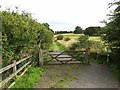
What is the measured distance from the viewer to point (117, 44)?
1397cm

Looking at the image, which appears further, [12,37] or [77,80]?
[77,80]

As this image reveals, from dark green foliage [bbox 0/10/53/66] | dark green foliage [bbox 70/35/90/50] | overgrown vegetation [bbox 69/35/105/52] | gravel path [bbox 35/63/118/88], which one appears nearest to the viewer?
dark green foliage [bbox 0/10/53/66]

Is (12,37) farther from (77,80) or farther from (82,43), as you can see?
(82,43)

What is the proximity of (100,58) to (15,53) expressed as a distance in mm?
9187

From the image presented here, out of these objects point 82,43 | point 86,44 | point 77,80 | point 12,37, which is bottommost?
point 77,80

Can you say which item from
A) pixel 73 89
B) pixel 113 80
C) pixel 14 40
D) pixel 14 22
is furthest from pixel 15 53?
pixel 113 80

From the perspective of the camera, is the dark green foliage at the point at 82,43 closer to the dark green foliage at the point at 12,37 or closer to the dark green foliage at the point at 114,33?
the dark green foliage at the point at 114,33

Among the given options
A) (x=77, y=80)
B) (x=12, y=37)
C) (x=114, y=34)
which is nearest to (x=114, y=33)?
(x=114, y=34)

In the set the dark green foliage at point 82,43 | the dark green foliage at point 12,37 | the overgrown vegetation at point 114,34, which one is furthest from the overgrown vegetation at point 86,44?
the dark green foliage at point 12,37

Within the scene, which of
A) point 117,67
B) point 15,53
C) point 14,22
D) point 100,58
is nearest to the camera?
point 14,22

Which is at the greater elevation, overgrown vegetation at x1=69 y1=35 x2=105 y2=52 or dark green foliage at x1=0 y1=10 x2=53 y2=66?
dark green foliage at x1=0 y1=10 x2=53 y2=66

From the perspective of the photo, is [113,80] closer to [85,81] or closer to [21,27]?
[85,81]

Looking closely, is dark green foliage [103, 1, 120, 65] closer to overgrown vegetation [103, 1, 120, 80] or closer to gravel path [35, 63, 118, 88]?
overgrown vegetation [103, 1, 120, 80]

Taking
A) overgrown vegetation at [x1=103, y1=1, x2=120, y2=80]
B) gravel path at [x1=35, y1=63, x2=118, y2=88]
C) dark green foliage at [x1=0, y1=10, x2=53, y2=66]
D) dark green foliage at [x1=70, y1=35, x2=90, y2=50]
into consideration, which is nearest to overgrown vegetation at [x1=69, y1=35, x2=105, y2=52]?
dark green foliage at [x1=70, y1=35, x2=90, y2=50]
